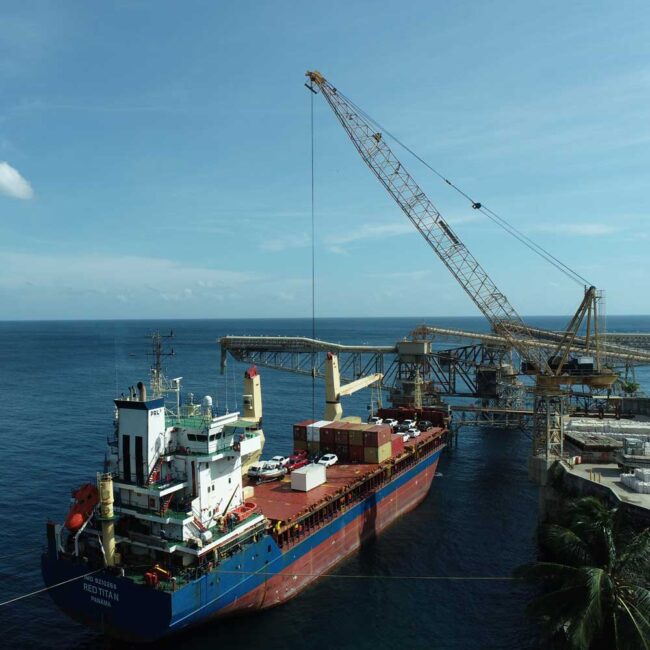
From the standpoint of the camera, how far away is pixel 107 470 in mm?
38438

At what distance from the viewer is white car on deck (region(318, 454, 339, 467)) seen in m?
57.4

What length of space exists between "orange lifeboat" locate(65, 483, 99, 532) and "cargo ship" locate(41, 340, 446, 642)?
65 millimetres

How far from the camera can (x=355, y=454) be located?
6012 cm

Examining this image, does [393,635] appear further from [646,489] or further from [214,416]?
[646,489]

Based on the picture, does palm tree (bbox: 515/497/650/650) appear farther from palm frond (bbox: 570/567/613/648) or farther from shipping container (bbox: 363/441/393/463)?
shipping container (bbox: 363/441/393/463)

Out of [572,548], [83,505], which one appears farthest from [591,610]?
[83,505]

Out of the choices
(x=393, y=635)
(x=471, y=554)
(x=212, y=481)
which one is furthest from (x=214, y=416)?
(x=471, y=554)

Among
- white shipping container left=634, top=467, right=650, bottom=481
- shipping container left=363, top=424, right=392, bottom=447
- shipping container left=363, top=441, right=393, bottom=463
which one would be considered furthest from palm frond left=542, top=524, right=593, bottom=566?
shipping container left=363, top=424, right=392, bottom=447

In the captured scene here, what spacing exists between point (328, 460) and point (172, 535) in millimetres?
24551

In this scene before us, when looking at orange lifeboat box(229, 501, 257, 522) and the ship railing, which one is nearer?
orange lifeboat box(229, 501, 257, 522)

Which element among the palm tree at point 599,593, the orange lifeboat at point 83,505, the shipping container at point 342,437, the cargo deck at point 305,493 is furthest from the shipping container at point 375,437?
the orange lifeboat at point 83,505

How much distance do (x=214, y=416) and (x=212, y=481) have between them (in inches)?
190

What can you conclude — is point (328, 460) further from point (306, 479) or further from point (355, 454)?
point (306, 479)

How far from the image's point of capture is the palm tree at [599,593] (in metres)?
24.1
